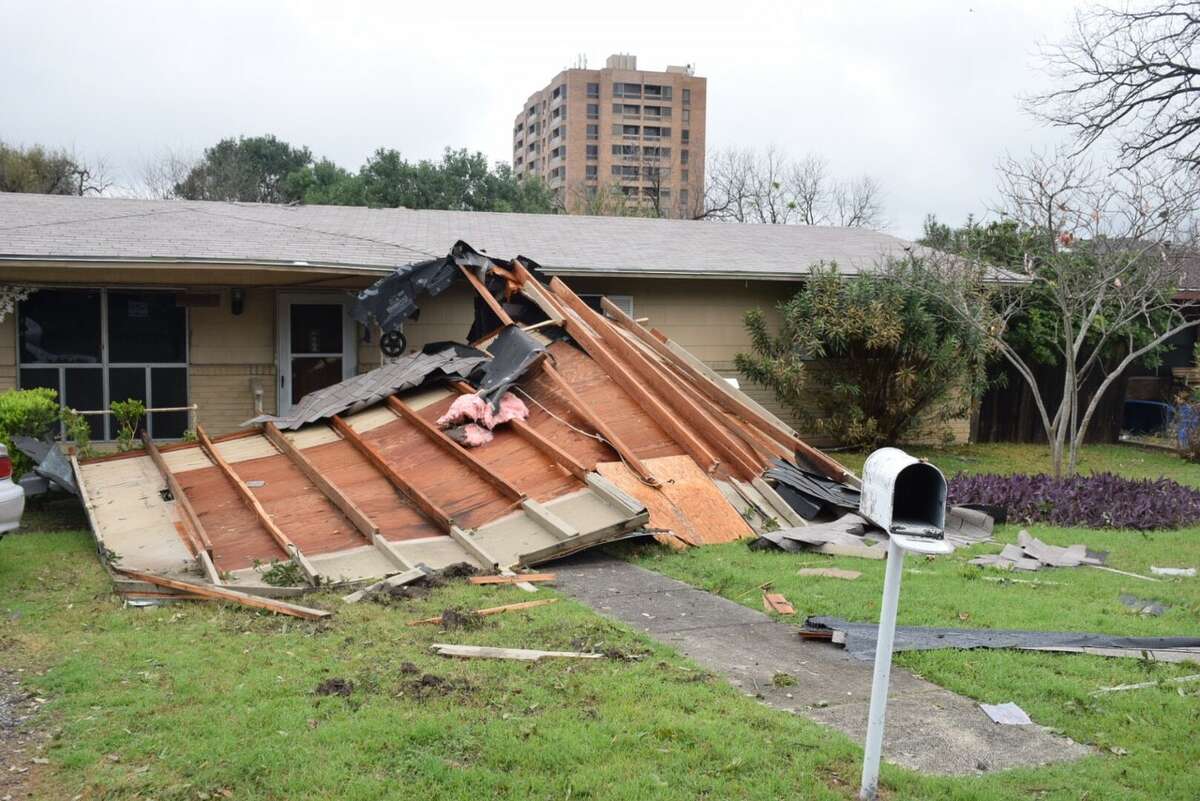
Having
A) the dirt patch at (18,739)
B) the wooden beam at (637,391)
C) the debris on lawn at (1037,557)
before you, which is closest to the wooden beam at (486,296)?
the wooden beam at (637,391)

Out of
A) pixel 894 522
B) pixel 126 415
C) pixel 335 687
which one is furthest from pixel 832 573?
pixel 126 415

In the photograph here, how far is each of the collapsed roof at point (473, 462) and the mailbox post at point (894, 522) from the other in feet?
15.4

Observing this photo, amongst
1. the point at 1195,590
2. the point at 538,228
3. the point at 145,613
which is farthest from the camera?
the point at 538,228

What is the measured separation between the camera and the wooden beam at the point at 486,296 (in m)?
12.8

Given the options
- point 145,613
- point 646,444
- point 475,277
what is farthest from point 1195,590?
point 475,277

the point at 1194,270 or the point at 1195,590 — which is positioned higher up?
the point at 1194,270

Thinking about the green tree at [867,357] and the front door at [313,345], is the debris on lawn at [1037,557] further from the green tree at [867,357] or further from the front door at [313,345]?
the front door at [313,345]

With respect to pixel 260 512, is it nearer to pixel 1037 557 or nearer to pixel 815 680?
pixel 815 680

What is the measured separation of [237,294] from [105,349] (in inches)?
75.6

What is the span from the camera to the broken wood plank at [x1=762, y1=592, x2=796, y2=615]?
7.35 metres

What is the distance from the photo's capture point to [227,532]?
29.0 ft

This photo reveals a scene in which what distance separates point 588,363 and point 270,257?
449 cm

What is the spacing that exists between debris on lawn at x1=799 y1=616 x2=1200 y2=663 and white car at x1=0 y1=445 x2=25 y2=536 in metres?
6.06

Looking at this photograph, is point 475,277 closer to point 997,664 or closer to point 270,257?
point 270,257
